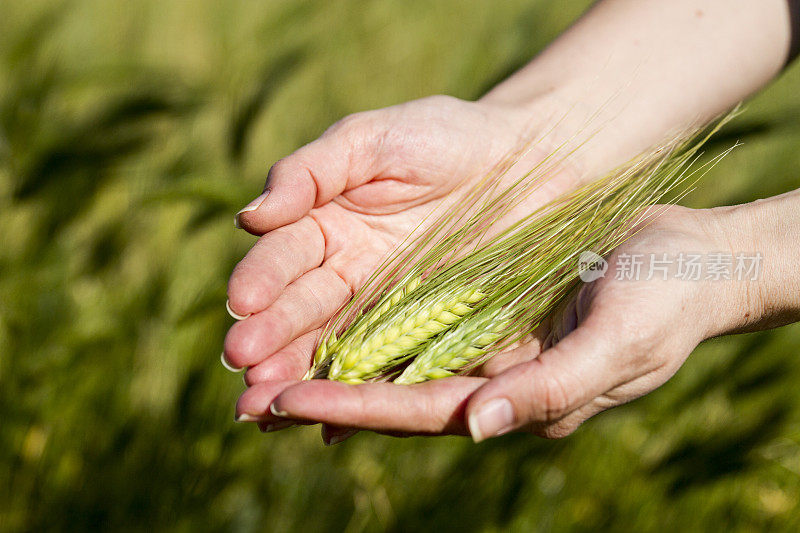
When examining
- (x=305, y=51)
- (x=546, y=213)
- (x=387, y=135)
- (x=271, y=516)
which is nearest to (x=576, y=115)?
(x=546, y=213)

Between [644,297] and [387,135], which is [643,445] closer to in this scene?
[644,297]

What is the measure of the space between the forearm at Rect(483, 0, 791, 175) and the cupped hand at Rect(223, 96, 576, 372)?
15 cm

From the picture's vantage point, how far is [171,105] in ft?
4.70

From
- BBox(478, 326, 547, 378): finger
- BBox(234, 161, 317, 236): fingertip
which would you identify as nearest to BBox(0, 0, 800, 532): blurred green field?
BBox(234, 161, 317, 236): fingertip

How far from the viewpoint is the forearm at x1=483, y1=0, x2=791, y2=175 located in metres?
1.74

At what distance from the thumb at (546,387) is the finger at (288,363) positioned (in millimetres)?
359

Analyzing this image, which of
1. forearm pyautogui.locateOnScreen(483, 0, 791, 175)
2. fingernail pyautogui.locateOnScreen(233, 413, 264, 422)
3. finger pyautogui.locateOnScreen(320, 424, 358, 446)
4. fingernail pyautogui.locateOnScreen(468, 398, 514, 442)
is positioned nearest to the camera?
fingernail pyautogui.locateOnScreen(468, 398, 514, 442)

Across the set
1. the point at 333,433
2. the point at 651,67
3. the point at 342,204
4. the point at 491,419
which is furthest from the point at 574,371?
the point at 651,67

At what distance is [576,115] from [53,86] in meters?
1.23

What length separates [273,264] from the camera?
122 centimetres

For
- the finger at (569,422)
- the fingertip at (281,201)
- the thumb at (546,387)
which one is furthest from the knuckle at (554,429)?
the fingertip at (281,201)

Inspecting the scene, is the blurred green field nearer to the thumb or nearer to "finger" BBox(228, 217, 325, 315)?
"finger" BBox(228, 217, 325, 315)

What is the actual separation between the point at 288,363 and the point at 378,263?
36cm

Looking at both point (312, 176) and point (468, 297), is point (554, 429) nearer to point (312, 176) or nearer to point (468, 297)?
point (468, 297)
